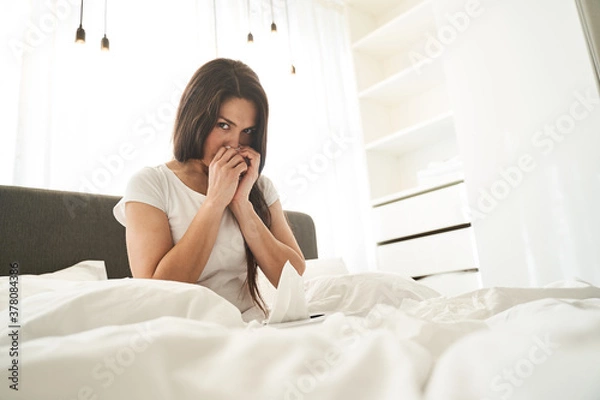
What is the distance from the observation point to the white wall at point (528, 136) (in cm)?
200

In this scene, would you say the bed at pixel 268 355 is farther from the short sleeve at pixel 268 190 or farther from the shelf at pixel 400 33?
the shelf at pixel 400 33

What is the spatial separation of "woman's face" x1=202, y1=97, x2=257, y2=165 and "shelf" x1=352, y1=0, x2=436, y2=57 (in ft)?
7.09

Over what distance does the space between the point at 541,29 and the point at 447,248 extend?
1.35 m

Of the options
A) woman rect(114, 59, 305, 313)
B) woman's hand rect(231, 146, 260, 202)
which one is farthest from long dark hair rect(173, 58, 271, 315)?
woman's hand rect(231, 146, 260, 202)

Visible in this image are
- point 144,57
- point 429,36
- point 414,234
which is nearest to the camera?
point 144,57

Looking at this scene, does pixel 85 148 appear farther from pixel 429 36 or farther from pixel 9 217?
pixel 429 36

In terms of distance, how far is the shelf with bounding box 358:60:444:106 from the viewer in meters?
2.92

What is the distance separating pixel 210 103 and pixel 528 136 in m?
1.86

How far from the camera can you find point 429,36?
314cm

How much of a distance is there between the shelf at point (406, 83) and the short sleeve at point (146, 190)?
7.72 feet

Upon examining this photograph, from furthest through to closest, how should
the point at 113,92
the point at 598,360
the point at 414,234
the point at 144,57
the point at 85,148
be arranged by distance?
the point at 414,234 < the point at 144,57 < the point at 113,92 < the point at 85,148 < the point at 598,360

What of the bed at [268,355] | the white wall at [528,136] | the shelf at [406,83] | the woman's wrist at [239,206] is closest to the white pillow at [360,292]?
the woman's wrist at [239,206]

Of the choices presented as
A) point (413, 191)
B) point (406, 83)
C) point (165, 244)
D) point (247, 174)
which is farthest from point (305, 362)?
point (406, 83)

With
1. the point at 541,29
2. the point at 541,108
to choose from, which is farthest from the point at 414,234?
the point at 541,29
